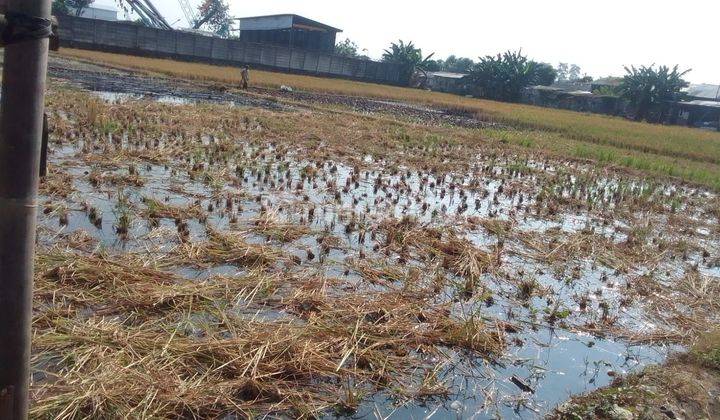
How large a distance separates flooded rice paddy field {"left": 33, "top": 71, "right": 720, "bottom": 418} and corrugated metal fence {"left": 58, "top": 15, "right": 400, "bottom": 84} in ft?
104

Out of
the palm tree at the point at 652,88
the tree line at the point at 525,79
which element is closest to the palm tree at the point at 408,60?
the tree line at the point at 525,79

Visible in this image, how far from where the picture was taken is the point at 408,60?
5003cm

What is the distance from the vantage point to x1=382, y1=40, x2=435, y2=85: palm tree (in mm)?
50125

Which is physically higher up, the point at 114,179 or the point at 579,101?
the point at 579,101

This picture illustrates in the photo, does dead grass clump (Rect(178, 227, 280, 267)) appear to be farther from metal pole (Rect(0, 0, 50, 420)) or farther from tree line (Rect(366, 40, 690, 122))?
tree line (Rect(366, 40, 690, 122))

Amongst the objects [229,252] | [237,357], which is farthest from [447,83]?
[237,357]

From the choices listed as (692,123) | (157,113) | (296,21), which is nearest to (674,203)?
(157,113)

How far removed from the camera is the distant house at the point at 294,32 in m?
46.2

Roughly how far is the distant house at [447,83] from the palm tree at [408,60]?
1.87 metres

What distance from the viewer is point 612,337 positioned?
4.42 m

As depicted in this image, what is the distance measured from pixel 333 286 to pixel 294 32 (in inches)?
1802

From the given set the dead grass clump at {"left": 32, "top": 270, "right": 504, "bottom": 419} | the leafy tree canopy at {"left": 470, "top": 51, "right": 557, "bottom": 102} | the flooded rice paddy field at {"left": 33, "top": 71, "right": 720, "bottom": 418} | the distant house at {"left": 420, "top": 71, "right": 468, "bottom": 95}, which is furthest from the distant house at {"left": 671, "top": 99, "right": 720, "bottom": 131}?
the dead grass clump at {"left": 32, "top": 270, "right": 504, "bottom": 419}

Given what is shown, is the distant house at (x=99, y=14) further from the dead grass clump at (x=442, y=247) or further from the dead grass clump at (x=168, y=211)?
the dead grass clump at (x=442, y=247)

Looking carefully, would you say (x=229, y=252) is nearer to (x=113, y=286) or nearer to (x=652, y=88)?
(x=113, y=286)
